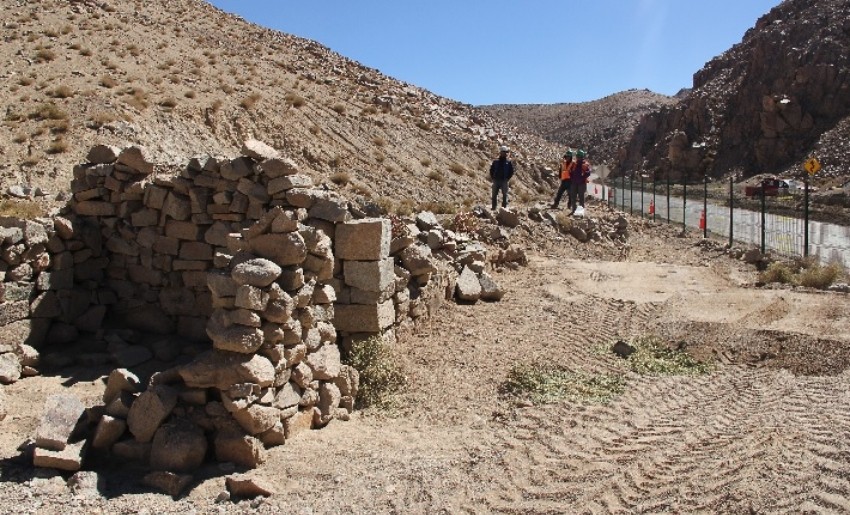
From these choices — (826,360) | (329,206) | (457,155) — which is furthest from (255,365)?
(457,155)

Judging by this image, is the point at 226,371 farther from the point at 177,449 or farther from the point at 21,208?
the point at 21,208

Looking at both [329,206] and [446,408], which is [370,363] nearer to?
[446,408]

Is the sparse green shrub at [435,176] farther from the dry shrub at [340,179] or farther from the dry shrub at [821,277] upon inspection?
the dry shrub at [821,277]

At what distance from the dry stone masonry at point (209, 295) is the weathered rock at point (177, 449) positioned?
11 millimetres

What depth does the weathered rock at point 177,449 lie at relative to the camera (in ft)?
19.6

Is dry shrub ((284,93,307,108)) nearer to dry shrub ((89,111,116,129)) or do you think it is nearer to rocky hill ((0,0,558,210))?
rocky hill ((0,0,558,210))

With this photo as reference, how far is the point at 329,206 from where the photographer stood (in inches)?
332

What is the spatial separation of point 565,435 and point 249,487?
114 inches

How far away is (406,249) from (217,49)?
27.2 metres

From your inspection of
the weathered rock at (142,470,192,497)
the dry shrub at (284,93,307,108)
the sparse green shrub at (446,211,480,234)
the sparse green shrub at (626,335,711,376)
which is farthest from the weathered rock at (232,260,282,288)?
the dry shrub at (284,93,307,108)

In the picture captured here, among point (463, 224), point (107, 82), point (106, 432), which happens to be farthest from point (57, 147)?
point (106, 432)

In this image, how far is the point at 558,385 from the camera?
26.2 ft

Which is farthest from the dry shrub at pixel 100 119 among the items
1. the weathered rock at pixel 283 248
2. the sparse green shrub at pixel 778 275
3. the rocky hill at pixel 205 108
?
the sparse green shrub at pixel 778 275

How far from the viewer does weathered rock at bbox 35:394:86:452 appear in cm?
598
